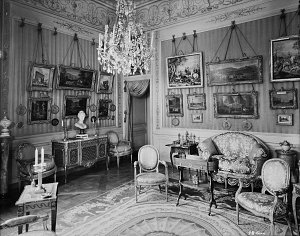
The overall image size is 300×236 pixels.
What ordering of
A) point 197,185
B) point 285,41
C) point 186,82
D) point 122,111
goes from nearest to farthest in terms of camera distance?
point 197,185
point 285,41
point 186,82
point 122,111

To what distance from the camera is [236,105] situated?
602 centimetres

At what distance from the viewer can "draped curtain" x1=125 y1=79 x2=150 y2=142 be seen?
7973 mm

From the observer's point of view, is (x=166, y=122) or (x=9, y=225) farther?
(x=166, y=122)

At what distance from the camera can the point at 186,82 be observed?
692 cm

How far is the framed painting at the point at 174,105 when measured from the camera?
23.4ft

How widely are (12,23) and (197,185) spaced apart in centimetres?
539

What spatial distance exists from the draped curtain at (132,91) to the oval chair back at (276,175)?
5111mm

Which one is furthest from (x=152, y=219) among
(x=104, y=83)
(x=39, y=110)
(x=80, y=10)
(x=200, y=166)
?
(x=80, y=10)

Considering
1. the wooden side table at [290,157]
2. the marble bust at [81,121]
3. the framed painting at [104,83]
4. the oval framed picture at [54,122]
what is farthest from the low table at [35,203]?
the framed painting at [104,83]

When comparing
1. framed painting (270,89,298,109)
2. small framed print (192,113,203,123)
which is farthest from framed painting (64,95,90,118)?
framed painting (270,89,298,109)

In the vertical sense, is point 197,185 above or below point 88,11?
below

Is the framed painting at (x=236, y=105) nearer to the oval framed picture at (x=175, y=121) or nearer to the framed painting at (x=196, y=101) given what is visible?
the framed painting at (x=196, y=101)

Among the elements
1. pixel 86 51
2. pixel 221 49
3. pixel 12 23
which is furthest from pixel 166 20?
pixel 12 23

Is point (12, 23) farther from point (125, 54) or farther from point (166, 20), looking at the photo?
point (166, 20)
